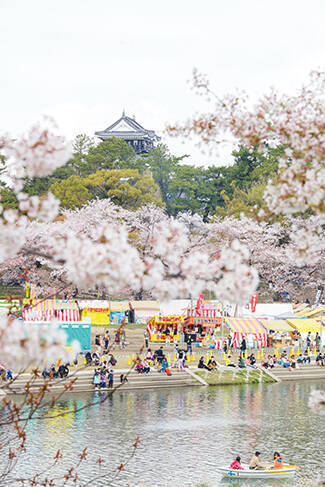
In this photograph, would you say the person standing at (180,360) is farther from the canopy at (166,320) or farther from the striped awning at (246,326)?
the canopy at (166,320)

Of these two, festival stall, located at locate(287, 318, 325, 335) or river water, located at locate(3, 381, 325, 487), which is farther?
festival stall, located at locate(287, 318, 325, 335)

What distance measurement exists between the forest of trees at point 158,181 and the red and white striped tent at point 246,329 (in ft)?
55.0

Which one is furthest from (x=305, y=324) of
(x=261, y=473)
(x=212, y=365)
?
(x=261, y=473)

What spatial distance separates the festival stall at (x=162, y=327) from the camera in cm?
4459

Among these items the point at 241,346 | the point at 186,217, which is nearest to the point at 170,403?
the point at 241,346

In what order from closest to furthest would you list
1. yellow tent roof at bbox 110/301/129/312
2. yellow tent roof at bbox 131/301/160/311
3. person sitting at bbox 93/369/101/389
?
person sitting at bbox 93/369/101/389 < yellow tent roof at bbox 110/301/129/312 < yellow tent roof at bbox 131/301/160/311

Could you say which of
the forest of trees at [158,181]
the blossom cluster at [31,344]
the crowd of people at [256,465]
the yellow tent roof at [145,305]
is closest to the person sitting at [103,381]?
the crowd of people at [256,465]

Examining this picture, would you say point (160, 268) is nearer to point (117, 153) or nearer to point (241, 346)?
point (241, 346)

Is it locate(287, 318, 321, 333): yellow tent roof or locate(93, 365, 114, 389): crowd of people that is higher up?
locate(287, 318, 321, 333): yellow tent roof

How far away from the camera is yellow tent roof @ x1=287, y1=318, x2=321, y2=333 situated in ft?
141

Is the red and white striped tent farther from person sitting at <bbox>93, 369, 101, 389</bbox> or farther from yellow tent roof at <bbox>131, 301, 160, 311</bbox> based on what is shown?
person sitting at <bbox>93, 369, 101, 389</bbox>

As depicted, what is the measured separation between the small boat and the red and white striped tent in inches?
821

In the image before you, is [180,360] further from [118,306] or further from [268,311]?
[118,306]

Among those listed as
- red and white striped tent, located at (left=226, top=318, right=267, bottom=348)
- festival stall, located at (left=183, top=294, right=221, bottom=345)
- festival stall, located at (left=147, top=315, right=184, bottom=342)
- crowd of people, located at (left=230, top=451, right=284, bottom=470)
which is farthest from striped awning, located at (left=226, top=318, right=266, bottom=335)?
crowd of people, located at (left=230, top=451, right=284, bottom=470)
